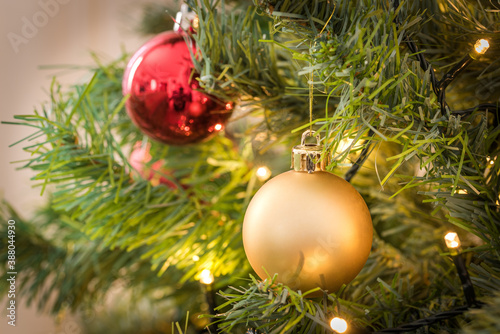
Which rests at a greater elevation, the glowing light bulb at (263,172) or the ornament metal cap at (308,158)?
the ornament metal cap at (308,158)

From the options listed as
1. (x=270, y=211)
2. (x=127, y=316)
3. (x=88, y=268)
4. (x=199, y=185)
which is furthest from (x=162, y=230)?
(x=127, y=316)

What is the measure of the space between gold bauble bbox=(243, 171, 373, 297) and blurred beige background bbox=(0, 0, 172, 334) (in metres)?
0.62

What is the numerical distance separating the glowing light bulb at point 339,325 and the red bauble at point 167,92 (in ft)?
0.72

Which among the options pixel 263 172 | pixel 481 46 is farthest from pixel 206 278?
pixel 481 46

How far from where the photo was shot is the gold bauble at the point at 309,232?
0.24 metres

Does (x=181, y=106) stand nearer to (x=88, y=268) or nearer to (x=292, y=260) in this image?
(x=292, y=260)

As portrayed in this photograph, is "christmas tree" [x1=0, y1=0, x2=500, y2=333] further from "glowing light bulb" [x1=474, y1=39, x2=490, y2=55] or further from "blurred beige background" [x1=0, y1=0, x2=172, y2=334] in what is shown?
"blurred beige background" [x1=0, y1=0, x2=172, y2=334]

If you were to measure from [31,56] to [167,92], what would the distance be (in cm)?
72

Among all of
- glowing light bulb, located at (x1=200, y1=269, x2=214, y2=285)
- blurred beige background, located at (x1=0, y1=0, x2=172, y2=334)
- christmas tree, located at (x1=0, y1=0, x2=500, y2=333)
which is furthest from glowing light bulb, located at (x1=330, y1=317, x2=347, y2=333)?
blurred beige background, located at (x1=0, y1=0, x2=172, y2=334)

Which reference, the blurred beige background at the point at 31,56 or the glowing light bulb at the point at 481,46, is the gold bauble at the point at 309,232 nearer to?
the glowing light bulb at the point at 481,46

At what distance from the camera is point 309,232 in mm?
242

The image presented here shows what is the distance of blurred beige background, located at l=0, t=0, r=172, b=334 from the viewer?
0.86 m

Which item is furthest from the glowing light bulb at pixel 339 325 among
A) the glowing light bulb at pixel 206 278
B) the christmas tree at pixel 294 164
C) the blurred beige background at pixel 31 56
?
the blurred beige background at pixel 31 56

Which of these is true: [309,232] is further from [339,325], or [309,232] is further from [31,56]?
[31,56]
